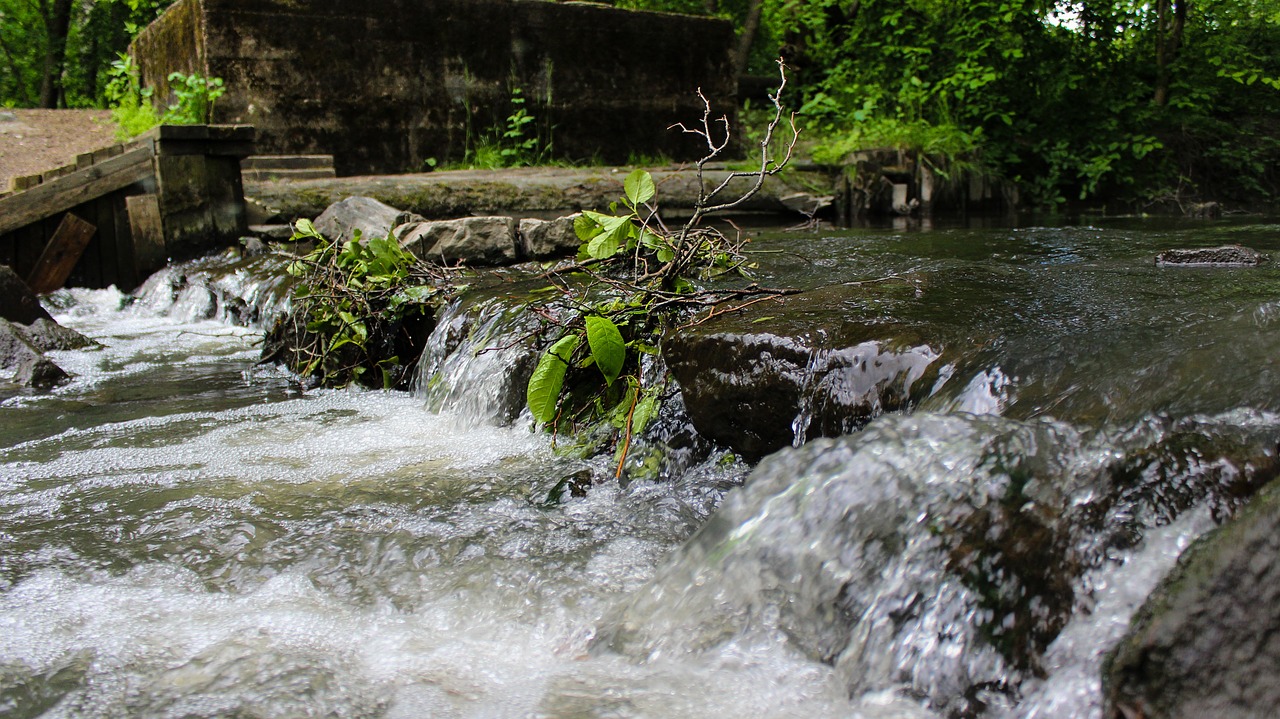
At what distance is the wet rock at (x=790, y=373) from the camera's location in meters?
2.61

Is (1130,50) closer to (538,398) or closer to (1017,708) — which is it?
(538,398)

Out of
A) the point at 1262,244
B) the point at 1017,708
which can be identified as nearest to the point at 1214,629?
the point at 1017,708

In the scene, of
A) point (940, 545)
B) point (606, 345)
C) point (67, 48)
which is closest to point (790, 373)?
point (606, 345)

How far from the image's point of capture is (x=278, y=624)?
2.22 m

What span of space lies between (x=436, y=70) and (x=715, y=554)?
8.33 metres

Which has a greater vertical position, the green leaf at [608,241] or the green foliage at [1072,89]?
the green foliage at [1072,89]

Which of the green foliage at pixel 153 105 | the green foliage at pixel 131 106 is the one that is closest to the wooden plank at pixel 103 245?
the green foliage at pixel 153 105

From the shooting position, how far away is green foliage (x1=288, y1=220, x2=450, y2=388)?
4.96 m

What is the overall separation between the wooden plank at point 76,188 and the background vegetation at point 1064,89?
5.14 m

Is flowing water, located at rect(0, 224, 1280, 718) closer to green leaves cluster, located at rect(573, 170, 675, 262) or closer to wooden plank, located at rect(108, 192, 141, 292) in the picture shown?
green leaves cluster, located at rect(573, 170, 675, 262)

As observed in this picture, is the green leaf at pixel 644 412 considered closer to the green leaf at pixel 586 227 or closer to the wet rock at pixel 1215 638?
the green leaf at pixel 586 227

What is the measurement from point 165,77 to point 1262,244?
8.99 metres

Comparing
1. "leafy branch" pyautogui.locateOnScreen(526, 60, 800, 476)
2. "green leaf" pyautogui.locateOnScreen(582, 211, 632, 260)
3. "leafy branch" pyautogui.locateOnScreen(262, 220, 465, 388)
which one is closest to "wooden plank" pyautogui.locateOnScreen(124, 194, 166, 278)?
"leafy branch" pyautogui.locateOnScreen(262, 220, 465, 388)

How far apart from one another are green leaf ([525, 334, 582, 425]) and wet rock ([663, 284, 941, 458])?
0.46 meters
